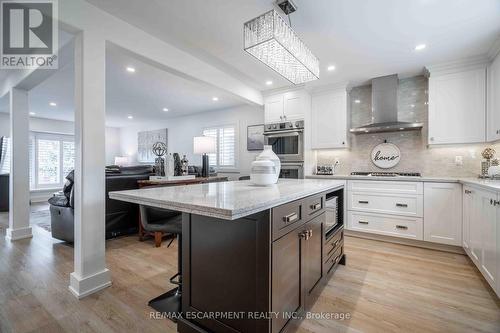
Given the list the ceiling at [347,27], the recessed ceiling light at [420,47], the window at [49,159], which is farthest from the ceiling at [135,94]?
the recessed ceiling light at [420,47]

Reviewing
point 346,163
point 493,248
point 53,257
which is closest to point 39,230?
point 53,257

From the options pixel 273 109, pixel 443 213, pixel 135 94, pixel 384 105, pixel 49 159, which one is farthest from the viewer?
pixel 49 159

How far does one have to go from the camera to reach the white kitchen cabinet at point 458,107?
2885 millimetres

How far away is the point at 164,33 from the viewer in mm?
2389

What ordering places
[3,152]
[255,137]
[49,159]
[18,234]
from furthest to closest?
[49,159] < [3,152] < [255,137] < [18,234]

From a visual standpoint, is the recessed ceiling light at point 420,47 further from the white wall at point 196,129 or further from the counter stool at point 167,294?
the counter stool at point 167,294

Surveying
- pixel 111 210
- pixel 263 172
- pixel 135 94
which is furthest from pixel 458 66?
pixel 135 94

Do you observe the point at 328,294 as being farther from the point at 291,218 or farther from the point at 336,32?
the point at 336,32

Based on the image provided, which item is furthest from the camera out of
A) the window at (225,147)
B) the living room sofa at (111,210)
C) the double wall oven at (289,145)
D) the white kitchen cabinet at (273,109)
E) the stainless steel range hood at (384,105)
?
the window at (225,147)

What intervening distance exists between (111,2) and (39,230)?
3.83m

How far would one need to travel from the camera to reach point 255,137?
5281 millimetres

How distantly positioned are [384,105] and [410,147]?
0.78 metres

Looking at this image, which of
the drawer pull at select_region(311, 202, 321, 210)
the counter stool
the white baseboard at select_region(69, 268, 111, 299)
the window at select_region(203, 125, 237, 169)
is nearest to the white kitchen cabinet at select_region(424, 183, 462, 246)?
the drawer pull at select_region(311, 202, 321, 210)

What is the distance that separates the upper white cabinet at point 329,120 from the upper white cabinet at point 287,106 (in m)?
0.21
